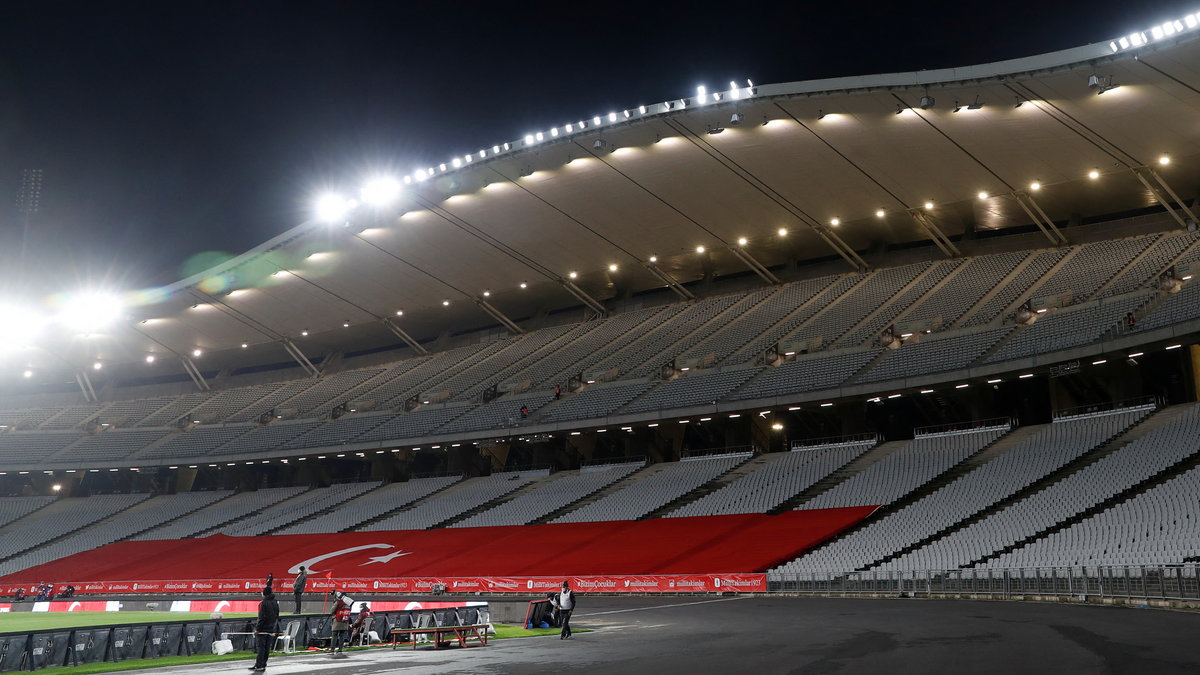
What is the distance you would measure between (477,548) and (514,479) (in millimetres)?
10643

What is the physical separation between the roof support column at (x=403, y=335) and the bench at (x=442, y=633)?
4530 cm

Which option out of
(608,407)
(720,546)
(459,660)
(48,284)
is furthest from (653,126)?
(48,284)

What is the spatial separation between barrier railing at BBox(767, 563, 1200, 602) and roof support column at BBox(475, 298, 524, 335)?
3519 centimetres

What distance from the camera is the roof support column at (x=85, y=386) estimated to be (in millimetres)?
71250

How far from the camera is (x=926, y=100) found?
32562 mm

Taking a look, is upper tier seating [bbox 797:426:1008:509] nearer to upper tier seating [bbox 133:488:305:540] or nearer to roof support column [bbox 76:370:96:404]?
upper tier seating [bbox 133:488:305:540]

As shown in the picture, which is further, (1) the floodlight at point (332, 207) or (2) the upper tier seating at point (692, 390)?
(1) the floodlight at point (332, 207)

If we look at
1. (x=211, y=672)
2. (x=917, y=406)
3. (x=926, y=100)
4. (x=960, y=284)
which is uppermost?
(x=926, y=100)

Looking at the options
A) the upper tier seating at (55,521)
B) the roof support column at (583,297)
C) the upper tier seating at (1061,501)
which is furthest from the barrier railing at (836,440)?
the upper tier seating at (55,521)

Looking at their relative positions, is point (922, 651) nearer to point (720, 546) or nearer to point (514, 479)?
point (720, 546)

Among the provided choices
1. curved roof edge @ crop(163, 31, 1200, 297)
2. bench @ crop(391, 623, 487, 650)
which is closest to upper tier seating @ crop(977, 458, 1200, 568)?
curved roof edge @ crop(163, 31, 1200, 297)

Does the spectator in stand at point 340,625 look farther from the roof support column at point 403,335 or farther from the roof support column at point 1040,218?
the roof support column at point 403,335

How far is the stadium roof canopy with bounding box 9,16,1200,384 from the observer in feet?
108

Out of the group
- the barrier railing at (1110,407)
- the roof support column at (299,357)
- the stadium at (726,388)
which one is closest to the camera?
the stadium at (726,388)
